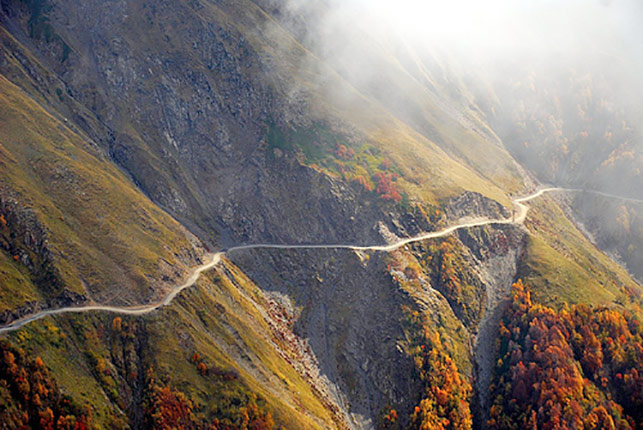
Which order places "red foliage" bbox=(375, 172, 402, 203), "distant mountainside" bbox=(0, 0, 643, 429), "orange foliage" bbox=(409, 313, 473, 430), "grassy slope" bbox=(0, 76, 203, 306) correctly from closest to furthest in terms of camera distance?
"distant mountainside" bbox=(0, 0, 643, 429) → "grassy slope" bbox=(0, 76, 203, 306) → "orange foliage" bbox=(409, 313, 473, 430) → "red foliage" bbox=(375, 172, 402, 203)

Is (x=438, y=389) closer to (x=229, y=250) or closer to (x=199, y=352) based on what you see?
(x=199, y=352)

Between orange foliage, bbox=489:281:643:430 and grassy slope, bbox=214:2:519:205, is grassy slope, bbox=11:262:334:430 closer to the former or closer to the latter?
orange foliage, bbox=489:281:643:430

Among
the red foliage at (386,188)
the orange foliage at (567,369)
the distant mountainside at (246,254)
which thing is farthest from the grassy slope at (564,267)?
the red foliage at (386,188)

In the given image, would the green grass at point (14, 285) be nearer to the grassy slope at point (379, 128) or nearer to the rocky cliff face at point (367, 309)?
the rocky cliff face at point (367, 309)

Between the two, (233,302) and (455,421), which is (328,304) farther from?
(455,421)

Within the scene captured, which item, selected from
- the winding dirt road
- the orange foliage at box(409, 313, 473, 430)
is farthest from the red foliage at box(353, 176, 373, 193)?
the orange foliage at box(409, 313, 473, 430)

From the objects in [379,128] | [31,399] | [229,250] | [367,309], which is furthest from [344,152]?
[31,399]
